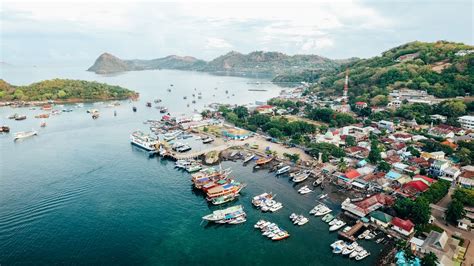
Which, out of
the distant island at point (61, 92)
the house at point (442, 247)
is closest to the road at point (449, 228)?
the house at point (442, 247)

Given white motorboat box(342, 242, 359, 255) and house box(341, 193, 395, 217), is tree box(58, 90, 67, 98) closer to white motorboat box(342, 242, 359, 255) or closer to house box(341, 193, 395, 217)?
house box(341, 193, 395, 217)

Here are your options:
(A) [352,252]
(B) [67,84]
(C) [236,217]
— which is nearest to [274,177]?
(C) [236,217]

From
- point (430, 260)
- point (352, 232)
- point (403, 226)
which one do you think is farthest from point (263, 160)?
point (430, 260)

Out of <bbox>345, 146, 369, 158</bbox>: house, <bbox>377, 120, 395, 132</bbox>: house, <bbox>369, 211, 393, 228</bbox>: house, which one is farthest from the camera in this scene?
<bbox>377, 120, 395, 132</bbox>: house

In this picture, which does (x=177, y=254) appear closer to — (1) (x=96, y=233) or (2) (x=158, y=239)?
(2) (x=158, y=239)

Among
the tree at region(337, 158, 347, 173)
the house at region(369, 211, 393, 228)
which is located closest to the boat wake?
the tree at region(337, 158, 347, 173)

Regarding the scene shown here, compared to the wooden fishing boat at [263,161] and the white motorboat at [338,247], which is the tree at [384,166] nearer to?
the wooden fishing boat at [263,161]
